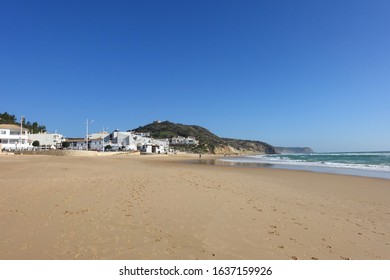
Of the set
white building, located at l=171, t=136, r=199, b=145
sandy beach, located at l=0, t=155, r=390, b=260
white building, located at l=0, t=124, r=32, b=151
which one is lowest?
sandy beach, located at l=0, t=155, r=390, b=260

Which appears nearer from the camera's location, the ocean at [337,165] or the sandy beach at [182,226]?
the sandy beach at [182,226]

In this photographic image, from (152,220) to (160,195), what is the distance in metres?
3.52

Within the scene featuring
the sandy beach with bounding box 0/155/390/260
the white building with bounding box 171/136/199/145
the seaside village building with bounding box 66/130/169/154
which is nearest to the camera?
the sandy beach with bounding box 0/155/390/260

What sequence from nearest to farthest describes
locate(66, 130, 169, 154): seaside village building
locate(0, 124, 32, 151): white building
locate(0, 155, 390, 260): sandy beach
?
locate(0, 155, 390, 260): sandy beach < locate(0, 124, 32, 151): white building < locate(66, 130, 169, 154): seaside village building

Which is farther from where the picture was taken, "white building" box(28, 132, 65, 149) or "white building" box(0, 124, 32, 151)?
"white building" box(28, 132, 65, 149)

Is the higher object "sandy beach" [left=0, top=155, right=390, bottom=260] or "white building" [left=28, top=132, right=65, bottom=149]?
"white building" [left=28, top=132, right=65, bottom=149]

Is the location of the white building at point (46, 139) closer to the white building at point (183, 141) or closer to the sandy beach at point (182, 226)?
the white building at point (183, 141)

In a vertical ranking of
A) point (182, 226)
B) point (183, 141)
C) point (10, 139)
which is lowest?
point (182, 226)

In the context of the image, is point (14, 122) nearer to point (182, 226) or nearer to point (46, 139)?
point (46, 139)

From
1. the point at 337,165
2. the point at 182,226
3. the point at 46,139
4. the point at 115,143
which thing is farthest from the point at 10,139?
the point at 182,226

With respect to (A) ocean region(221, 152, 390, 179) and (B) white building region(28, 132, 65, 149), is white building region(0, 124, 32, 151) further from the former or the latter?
(A) ocean region(221, 152, 390, 179)

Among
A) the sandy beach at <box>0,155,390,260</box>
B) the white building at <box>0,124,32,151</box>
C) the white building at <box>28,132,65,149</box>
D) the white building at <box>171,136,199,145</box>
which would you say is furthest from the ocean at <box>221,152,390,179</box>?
the white building at <box>171,136,199,145</box>

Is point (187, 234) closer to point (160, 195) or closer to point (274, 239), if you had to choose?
point (274, 239)

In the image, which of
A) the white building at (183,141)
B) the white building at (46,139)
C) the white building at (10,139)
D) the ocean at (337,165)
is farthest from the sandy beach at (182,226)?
the white building at (183,141)
